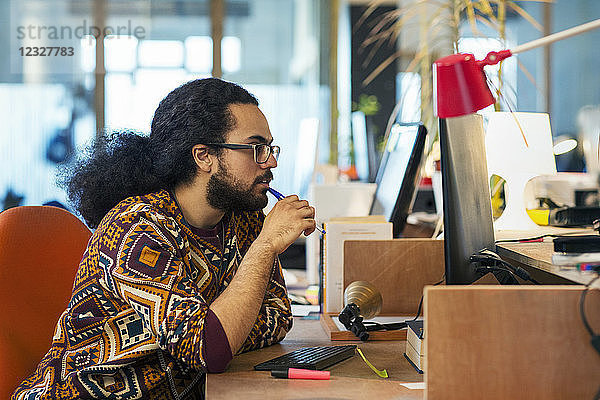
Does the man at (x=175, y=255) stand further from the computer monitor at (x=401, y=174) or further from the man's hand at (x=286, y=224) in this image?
the computer monitor at (x=401, y=174)

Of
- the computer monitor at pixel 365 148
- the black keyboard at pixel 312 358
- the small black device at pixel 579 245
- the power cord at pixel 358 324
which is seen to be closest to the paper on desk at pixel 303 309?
the power cord at pixel 358 324

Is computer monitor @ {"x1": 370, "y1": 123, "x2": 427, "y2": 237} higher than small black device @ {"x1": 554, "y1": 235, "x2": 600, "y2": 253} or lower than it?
higher

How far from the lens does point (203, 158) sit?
1.45 metres

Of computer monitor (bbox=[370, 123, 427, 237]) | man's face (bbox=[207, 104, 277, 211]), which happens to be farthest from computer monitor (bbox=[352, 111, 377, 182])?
man's face (bbox=[207, 104, 277, 211])

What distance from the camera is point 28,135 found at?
195 inches

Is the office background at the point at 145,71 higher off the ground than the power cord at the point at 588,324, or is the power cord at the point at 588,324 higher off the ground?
the office background at the point at 145,71

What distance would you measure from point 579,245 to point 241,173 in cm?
65

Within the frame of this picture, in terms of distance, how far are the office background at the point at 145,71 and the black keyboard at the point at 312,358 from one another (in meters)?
3.60

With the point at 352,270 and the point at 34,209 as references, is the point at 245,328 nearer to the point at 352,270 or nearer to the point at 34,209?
the point at 352,270

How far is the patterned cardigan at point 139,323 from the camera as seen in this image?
3.83 ft

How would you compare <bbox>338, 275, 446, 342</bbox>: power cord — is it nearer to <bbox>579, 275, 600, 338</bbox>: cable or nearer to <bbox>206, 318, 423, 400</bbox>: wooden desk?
<bbox>206, 318, 423, 400</bbox>: wooden desk

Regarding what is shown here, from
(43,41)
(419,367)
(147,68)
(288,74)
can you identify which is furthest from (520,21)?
(419,367)

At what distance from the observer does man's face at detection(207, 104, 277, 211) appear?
4.68 ft

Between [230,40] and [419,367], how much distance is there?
455cm
